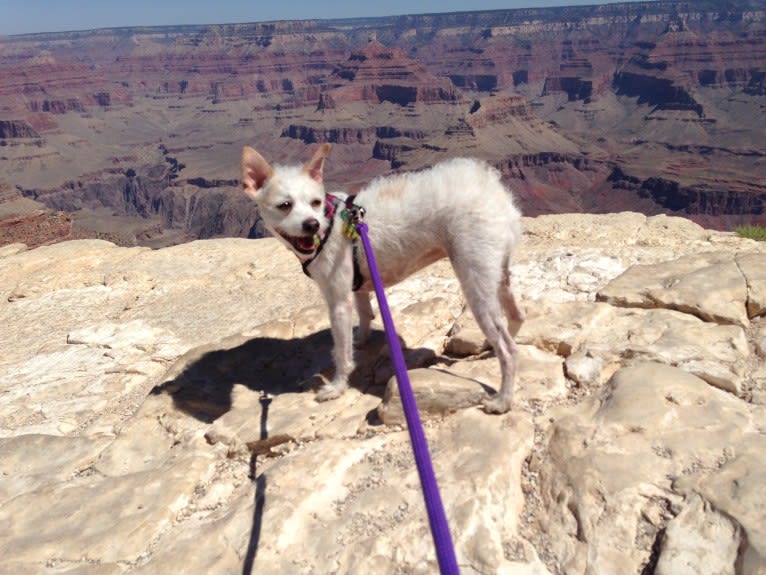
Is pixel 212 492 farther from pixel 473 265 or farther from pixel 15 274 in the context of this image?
pixel 15 274

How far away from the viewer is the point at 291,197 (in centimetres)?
496

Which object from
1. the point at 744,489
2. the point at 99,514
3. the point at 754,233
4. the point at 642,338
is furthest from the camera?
the point at 754,233

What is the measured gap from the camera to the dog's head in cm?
496

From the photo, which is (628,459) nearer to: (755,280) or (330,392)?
(330,392)

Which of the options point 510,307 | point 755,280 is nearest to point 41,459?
point 510,307

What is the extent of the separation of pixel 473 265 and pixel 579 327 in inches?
67.7

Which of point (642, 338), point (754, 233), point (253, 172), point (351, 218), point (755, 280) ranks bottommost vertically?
point (754, 233)

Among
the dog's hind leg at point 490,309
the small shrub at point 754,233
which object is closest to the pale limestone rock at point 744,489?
the dog's hind leg at point 490,309

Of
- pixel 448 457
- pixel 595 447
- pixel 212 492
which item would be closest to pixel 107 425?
pixel 212 492

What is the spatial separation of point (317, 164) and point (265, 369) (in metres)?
2.69

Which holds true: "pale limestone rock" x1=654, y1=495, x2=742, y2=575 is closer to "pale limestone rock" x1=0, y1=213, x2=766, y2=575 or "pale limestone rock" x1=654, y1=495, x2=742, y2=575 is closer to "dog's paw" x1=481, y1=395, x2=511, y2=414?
"pale limestone rock" x1=0, y1=213, x2=766, y2=575

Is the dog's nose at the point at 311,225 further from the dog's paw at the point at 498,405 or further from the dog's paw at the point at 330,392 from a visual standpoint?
the dog's paw at the point at 498,405

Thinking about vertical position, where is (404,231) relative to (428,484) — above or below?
above

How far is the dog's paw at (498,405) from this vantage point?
4.59 meters
